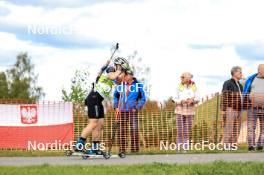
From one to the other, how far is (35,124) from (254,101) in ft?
20.5

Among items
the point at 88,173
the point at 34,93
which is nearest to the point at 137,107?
the point at 88,173

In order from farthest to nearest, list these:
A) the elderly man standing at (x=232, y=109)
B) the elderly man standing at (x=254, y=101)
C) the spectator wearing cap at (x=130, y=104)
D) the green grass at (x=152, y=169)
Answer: the elderly man standing at (x=232, y=109) < the elderly man standing at (x=254, y=101) < the spectator wearing cap at (x=130, y=104) < the green grass at (x=152, y=169)

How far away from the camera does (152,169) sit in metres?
10.3

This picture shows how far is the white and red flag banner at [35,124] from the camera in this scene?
59.3ft

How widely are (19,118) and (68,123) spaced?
1.59 metres

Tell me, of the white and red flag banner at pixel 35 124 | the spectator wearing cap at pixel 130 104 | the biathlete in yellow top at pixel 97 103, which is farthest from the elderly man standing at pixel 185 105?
the white and red flag banner at pixel 35 124

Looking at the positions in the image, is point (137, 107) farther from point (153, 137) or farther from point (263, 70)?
point (263, 70)

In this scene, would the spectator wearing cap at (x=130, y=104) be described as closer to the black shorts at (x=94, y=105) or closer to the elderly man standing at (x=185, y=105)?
the elderly man standing at (x=185, y=105)

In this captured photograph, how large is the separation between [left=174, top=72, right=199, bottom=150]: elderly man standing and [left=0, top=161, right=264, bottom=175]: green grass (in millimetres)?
4647

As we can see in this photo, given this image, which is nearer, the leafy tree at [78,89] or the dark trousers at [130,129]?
the dark trousers at [130,129]

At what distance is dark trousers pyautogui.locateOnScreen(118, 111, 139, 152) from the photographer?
50.5 feet

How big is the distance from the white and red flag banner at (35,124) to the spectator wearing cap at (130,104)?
2713 mm

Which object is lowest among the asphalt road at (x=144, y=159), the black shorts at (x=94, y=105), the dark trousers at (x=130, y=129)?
the asphalt road at (x=144, y=159)

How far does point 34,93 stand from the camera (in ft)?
240
